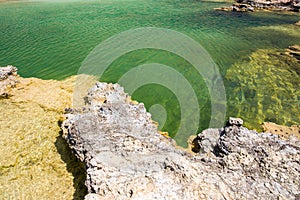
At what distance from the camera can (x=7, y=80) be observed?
43.1 feet

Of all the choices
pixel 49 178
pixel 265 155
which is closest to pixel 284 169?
pixel 265 155

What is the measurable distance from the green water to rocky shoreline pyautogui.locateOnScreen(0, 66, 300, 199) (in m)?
2.83

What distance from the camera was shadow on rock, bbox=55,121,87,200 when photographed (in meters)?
6.97

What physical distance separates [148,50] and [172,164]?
1542 centimetres

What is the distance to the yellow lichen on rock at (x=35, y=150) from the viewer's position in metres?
7.11

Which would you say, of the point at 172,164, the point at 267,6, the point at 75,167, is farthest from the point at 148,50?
the point at 267,6

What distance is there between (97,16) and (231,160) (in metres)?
31.2

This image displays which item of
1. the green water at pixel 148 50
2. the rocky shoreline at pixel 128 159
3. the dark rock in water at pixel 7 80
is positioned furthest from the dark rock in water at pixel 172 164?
the dark rock in water at pixel 7 80

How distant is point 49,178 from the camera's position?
748cm

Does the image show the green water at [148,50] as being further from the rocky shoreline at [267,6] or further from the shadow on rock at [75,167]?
the shadow on rock at [75,167]

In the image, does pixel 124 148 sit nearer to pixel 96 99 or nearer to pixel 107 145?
pixel 107 145

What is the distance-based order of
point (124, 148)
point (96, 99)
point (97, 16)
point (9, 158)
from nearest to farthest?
1. point (124, 148)
2. point (9, 158)
3. point (96, 99)
4. point (97, 16)

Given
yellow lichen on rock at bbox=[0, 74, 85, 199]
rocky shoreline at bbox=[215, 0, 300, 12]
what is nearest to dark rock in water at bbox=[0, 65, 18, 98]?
yellow lichen on rock at bbox=[0, 74, 85, 199]

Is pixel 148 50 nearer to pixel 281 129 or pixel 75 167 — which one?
pixel 281 129
